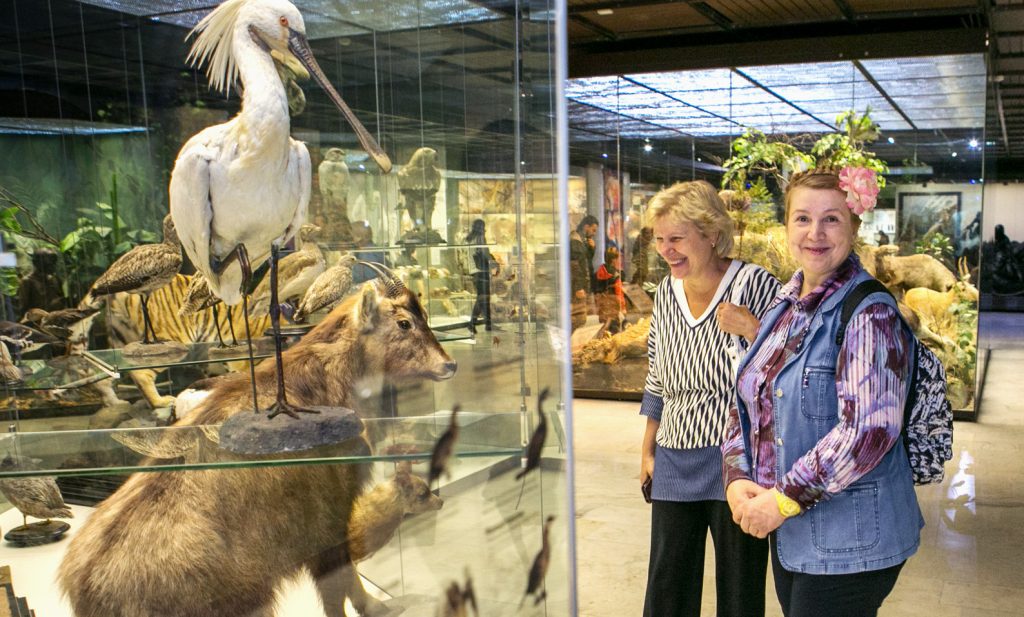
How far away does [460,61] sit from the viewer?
1237 mm

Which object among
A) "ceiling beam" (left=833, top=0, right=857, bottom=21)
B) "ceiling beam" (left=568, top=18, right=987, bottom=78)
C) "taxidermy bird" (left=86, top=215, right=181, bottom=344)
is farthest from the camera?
"ceiling beam" (left=568, top=18, right=987, bottom=78)

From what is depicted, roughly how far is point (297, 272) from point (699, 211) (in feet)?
3.42

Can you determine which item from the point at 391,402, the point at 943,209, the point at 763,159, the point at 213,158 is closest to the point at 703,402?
the point at 391,402

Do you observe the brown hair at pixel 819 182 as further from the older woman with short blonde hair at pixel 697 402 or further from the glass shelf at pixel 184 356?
the glass shelf at pixel 184 356

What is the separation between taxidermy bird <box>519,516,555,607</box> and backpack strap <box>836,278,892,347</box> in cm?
60

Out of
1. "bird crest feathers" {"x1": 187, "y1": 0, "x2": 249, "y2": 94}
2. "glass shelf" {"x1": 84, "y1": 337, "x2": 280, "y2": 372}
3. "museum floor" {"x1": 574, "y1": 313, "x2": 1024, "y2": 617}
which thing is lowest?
"museum floor" {"x1": 574, "y1": 313, "x2": 1024, "y2": 617}

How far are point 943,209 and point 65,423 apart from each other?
5.14 meters

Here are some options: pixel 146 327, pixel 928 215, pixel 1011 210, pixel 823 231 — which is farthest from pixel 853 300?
pixel 1011 210

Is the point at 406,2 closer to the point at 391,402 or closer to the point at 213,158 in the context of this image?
the point at 213,158

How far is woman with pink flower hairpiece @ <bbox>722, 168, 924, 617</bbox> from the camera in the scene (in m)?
1.35

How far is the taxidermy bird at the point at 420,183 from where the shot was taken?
50.9 inches

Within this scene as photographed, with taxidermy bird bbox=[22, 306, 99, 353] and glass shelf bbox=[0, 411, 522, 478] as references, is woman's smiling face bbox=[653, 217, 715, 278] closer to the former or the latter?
glass shelf bbox=[0, 411, 522, 478]

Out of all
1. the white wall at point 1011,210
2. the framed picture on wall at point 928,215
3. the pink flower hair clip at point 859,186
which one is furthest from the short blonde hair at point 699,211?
the white wall at point 1011,210

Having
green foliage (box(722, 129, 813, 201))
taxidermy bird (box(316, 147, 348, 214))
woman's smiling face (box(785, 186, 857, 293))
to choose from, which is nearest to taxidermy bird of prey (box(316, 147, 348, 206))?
taxidermy bird (box(316, 147, 348, 214))
